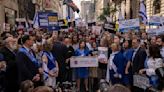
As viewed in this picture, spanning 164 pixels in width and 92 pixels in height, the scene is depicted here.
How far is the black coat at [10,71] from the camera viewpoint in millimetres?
8695

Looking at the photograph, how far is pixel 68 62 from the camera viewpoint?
40.8 ft

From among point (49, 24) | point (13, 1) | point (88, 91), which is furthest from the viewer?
point (13, 1)

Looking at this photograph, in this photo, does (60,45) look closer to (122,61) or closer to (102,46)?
(102,46)

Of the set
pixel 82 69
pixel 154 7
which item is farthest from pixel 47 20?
pixel 154 7

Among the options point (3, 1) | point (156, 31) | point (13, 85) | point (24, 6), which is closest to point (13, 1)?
point (3, 1)

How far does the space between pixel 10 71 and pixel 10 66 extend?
10 cm

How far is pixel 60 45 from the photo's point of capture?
483 inches

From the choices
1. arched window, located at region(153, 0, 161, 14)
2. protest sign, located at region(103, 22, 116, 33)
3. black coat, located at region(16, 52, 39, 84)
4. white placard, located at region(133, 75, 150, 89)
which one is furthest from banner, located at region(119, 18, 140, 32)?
arched window, located at region(153, 0, 161, 14)

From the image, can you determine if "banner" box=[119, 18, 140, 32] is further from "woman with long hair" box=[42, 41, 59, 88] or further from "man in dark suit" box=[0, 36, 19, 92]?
"man in dark suit" box=[0, 36, 19, 92]

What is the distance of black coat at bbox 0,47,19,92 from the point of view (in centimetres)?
870

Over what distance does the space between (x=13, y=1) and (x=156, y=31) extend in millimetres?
33077

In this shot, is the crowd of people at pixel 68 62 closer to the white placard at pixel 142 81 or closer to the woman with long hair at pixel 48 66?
the woman with long hair at pixel 48 66

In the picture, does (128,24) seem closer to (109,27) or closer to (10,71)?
(109,27)

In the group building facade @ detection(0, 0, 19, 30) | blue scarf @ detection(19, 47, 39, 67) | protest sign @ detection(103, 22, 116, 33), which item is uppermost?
building facade @ detection(0, 0, 19, 30)
